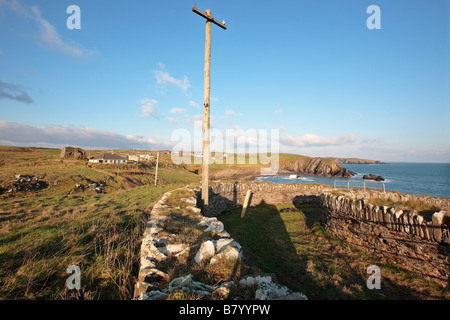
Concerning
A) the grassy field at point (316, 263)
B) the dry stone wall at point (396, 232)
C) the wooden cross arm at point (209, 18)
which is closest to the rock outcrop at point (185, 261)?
the grassy field at point (316, 263)

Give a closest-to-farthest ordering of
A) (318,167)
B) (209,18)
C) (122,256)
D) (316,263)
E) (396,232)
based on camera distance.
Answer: (122,256)
(316,263)
(396,232)
(209,18)
(318,167)

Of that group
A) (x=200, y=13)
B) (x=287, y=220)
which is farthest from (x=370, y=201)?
(x=200, y=13)

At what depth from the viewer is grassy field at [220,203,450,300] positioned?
4871mm

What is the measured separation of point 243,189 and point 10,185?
19.1m

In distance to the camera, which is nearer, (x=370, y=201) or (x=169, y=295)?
(x=169, y=295)

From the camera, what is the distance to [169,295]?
7.70ft

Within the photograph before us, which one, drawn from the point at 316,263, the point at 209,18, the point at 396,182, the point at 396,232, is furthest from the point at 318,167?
the point at 209,18

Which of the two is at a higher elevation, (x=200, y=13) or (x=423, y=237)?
(x=200, y=13)

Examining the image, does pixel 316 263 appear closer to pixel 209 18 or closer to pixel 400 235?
pixel 400 235

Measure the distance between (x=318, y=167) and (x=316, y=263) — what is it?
74.5 meters

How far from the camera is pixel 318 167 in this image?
7212 centimetres
